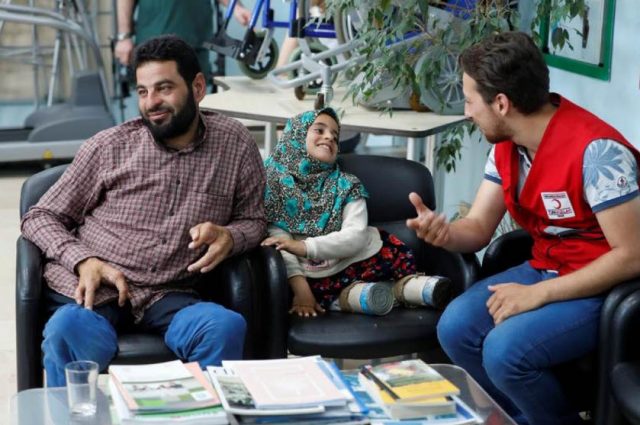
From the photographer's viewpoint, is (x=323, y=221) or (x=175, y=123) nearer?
(x=175, y=123)

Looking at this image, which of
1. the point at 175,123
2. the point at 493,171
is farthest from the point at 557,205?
the point at 175,123

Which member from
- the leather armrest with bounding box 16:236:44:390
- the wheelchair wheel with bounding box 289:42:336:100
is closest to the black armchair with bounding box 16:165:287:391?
the leather armrest with bounding box 16:236:44:390

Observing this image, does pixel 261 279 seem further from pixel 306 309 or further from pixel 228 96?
pixel 228 96

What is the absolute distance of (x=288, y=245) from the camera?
3027 millimetres

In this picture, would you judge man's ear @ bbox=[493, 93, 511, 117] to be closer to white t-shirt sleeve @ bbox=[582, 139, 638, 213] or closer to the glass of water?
white t-shirt sleeve @ bbox=[582, 139, 638, 213]

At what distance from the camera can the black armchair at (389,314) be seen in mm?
2850

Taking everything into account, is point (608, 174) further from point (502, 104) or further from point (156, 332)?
point (156, 332)

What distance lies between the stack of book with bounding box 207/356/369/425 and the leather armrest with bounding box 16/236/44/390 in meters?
0.71

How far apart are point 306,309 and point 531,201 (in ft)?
2.34

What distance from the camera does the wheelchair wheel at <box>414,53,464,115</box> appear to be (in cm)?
412

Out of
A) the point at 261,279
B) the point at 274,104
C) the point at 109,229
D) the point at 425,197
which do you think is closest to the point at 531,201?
the point at 425,197

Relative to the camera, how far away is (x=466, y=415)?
2.16m

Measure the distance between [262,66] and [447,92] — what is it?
205cm

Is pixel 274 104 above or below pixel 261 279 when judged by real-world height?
above
